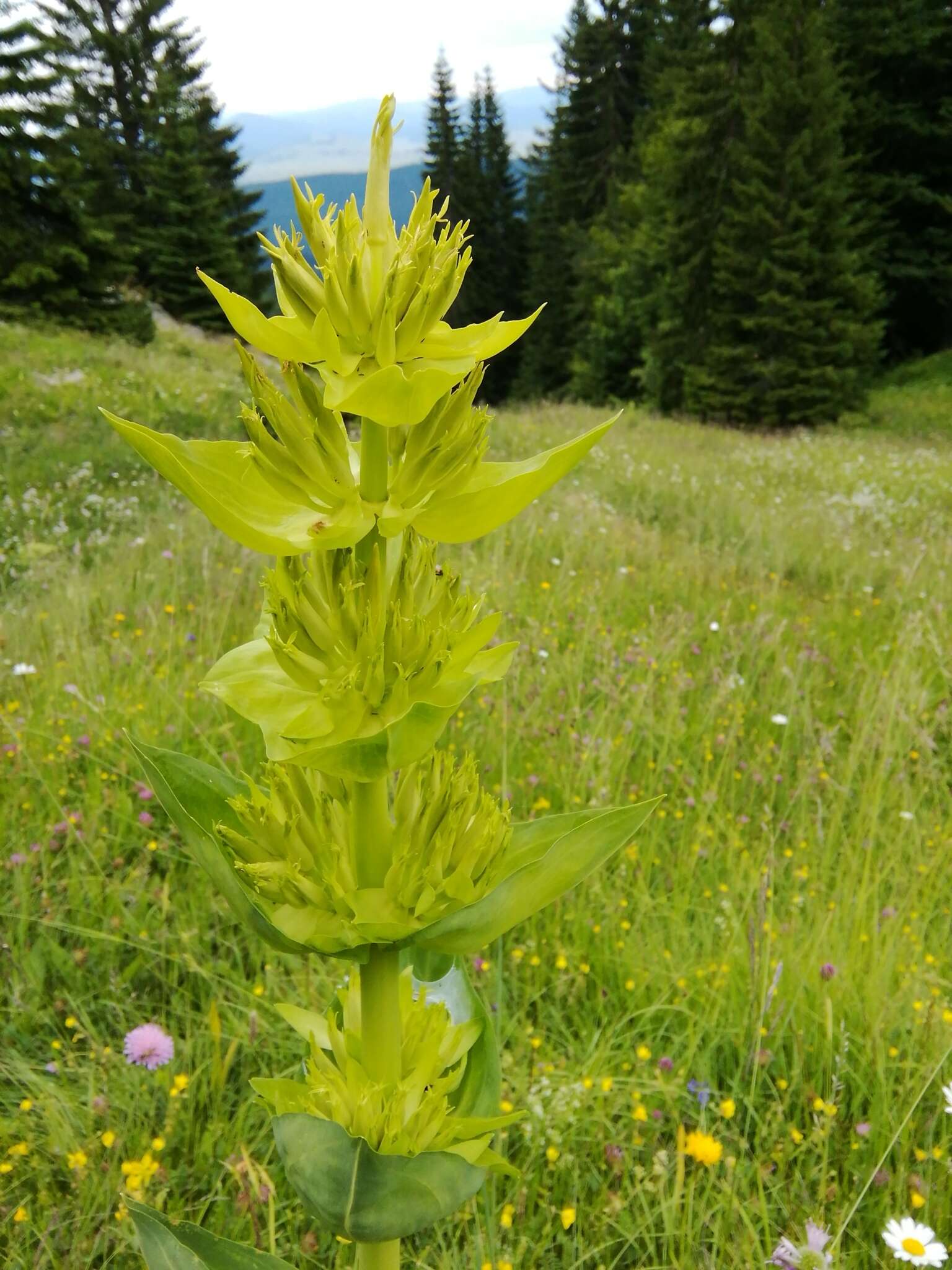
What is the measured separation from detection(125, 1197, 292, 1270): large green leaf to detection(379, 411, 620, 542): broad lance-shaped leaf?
3.14 ft

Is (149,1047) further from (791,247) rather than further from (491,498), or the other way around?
(791,247)

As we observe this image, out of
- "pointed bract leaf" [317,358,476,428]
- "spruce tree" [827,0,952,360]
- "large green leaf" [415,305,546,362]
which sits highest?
"spruce tree" [827,0,952,360]

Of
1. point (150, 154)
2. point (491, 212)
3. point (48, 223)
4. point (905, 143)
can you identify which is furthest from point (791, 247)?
point (491, 212)

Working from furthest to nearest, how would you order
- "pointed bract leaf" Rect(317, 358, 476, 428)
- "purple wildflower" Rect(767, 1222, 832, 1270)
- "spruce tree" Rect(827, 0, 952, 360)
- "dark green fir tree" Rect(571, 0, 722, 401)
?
"spruce tree" Rect(827, 0, 952, 360) → "dark green fir tree" Rect(571, 0, 722, 401) → "purple wildflower" Rect(767, 1222, 832, 1270) → "pointed bract leaf" Rect(317, 358, 476, 428)

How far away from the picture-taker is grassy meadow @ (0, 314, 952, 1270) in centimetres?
180

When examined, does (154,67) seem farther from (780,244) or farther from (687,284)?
(780,244)

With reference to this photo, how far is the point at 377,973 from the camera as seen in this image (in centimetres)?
118

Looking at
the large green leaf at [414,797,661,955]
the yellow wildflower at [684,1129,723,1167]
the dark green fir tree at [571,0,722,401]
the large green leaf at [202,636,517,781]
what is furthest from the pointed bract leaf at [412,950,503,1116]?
the dark green fir tree at [571,0,722,401]

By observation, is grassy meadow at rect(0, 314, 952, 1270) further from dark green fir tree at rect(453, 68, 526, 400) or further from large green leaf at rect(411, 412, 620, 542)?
dark green fir tree at rect(453, 68, 526, 400)

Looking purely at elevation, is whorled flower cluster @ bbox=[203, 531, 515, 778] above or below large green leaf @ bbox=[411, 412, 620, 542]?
below

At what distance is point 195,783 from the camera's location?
1231 mm

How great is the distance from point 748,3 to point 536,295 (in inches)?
799

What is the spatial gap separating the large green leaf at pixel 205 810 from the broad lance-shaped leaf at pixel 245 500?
297 millimetres

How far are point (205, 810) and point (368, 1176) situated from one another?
50 centimetres
